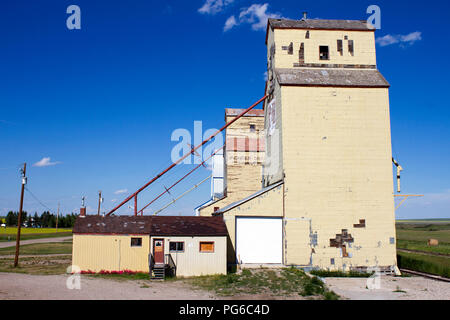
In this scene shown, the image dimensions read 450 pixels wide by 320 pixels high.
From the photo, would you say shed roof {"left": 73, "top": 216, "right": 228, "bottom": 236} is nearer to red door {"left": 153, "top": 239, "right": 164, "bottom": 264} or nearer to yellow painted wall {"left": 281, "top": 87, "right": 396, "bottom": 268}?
red door {"left": 153, "top": 239, "right": 164, "bottom": 264}

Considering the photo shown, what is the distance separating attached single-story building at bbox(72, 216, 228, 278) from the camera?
2547cm

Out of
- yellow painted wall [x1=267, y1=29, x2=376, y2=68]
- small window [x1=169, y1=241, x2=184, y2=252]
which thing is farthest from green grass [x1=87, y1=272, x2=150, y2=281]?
yellow painted wall [x1=267, y1=29, x2=376, y2=68]

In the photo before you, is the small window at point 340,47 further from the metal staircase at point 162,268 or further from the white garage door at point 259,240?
the metal staircase at point 162,268

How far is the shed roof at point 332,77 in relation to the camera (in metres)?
29.5

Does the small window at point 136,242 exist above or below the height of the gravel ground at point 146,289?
above

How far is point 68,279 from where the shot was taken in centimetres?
2283

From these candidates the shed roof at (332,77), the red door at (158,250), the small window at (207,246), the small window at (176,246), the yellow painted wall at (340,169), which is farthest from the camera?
the shed roof at (332,77)

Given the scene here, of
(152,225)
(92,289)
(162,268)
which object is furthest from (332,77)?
(92,289)

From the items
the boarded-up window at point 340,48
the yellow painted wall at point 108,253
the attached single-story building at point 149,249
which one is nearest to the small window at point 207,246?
the attached single-story building at point 149,249

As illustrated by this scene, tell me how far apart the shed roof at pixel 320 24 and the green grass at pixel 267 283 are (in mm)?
19195

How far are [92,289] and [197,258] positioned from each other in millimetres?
7483

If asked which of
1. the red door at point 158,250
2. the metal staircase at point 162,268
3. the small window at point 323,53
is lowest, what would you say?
the metal staircase at point 162,268

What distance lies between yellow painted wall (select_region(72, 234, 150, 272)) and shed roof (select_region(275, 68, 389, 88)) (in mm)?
15751

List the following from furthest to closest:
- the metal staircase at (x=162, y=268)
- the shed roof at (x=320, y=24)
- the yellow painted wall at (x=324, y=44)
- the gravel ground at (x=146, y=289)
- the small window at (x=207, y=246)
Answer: the shed roof at (x=320, y=24) < the yellow painted wall at (x=324, y=44) < the small window at (x=207, y=246) < the metal staircase at (x=162, y=268) < the gravel ground at (x=146, y=289)
